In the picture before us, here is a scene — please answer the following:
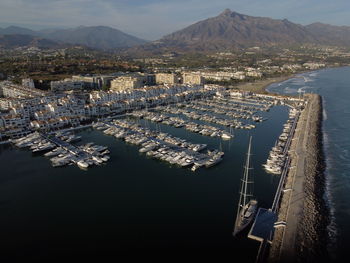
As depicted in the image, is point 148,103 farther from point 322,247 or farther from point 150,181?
point 322,247

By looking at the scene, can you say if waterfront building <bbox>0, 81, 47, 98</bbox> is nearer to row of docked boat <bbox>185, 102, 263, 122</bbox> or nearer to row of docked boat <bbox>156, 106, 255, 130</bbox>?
row of docked boat <bbox>156, 106, 255, 130</bbox>

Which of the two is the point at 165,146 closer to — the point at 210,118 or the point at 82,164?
the point at 82,164

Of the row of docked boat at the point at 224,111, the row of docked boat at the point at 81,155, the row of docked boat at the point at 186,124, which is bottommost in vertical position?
the row of docked boat at the point at 81,155

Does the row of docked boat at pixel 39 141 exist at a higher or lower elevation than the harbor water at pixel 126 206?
higher

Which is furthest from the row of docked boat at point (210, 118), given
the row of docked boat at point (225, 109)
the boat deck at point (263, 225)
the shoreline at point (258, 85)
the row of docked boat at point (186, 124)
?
the shoreline at point (258, 85)

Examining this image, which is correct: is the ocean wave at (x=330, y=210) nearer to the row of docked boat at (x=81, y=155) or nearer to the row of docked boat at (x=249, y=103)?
the row of docked boat at (x=81, y=155)

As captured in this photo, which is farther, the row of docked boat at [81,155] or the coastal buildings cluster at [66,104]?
the coastal buildings cluster at [66,104]

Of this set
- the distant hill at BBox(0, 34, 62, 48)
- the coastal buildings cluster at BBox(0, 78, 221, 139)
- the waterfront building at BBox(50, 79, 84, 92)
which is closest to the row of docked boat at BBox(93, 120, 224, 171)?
the coastal buildings cluster at BBox(0, 78, 221, 139)
